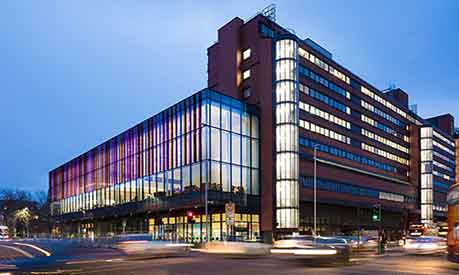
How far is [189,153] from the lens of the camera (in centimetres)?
6394

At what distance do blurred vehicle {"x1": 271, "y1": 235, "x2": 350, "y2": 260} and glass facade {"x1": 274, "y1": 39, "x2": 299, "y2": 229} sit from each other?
43.4 m

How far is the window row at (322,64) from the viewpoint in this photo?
7809 cm

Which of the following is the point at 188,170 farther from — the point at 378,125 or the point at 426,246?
the point at 378,125

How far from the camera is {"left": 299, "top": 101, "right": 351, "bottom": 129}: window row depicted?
7662 centimetres

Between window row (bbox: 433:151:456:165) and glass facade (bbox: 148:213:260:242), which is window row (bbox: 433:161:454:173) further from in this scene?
glass facade (bbox: 148:213:260:242)

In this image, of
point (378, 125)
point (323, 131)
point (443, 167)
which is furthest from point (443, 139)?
point (323, 131)

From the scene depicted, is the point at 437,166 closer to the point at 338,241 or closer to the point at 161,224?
the point at 161,224

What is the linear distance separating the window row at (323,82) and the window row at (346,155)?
10.0m

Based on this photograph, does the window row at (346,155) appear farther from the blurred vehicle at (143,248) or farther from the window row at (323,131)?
the blurred vehicle at (143,248)

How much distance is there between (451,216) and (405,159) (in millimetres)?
94346

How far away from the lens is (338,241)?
24.8m

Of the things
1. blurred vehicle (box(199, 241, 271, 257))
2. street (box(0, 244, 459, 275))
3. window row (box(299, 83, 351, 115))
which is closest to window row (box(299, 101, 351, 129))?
window row (box(299, 83, 351, 115))

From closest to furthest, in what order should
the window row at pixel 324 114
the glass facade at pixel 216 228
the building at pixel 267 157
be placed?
the glass facade at pixel 216 228, the building at pixel 267 157, the window row at pixel 324 114

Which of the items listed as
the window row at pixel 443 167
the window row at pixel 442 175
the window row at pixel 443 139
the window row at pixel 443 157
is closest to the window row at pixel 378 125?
the window row at pixel 442 175
